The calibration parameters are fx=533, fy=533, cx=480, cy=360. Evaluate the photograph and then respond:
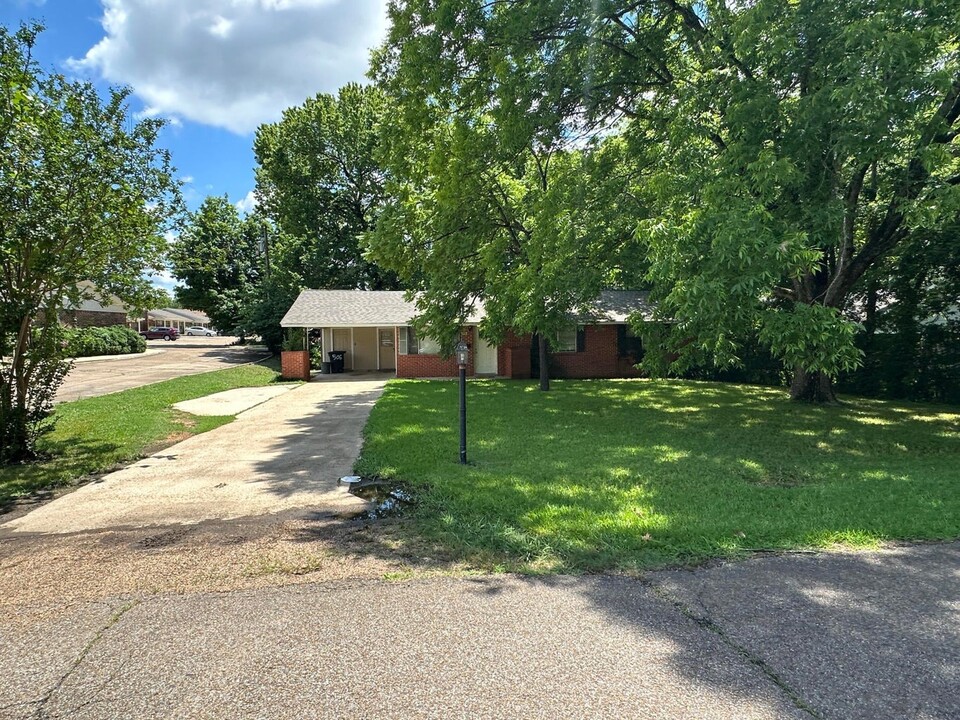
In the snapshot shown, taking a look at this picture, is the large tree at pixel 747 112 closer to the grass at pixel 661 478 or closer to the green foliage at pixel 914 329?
the grass at pixel 661 478

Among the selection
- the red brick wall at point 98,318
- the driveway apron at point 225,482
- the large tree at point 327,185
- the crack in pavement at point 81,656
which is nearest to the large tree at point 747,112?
the driveway apron at point 225,482

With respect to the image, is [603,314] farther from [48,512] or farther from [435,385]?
[48,512]

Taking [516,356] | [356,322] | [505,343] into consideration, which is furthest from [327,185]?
[516,356]

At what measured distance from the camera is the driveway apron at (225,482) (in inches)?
205

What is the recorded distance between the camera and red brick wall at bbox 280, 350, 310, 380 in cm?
1947

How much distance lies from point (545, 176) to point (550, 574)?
1275cm

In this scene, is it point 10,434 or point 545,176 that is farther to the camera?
point 545,176

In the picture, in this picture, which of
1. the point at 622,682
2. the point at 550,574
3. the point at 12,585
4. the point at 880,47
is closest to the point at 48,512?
the point at 12,585

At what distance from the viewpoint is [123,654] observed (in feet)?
A: 8.96

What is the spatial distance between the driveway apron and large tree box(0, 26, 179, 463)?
2151mm

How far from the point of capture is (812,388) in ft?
44.4

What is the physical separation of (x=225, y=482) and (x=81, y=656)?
382 cm

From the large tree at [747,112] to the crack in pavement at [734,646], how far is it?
338cm

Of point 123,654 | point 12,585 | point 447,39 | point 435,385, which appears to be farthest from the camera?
point 435,385
